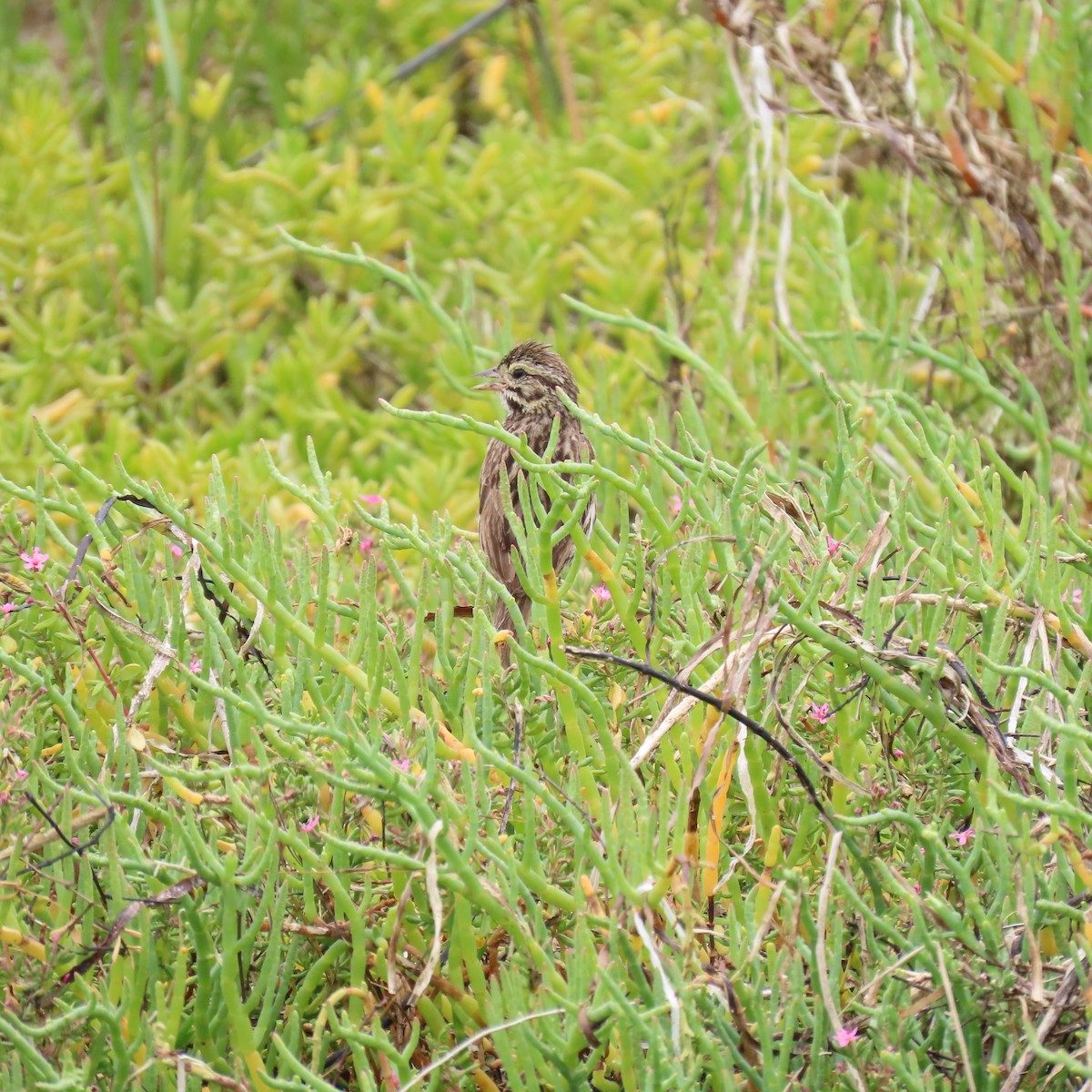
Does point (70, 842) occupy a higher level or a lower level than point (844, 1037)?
higher

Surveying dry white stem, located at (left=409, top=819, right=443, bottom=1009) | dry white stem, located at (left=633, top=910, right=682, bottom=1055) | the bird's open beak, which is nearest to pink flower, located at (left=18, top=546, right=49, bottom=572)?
dry white stem, located at (left=409, top=819, right=443, bottom=1009)

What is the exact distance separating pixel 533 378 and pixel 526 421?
0.20 meters

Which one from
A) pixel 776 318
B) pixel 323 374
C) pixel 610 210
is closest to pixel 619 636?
pixel 776 318

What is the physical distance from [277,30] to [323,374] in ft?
7.42

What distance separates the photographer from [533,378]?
5.14 metres

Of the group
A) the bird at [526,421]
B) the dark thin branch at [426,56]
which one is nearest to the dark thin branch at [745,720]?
the bird at [526,421]

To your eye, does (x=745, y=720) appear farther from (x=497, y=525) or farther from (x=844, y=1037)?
(x=497, y=525)

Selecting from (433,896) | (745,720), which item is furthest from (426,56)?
(433,896)

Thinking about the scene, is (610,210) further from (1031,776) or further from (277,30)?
(1031,776)

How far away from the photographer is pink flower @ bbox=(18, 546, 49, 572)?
2.91m

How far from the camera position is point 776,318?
5.70m

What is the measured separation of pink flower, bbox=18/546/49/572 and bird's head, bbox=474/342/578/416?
222 centimetres

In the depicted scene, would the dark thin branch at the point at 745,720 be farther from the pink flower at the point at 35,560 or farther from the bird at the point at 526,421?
the bird at the point at 526,421

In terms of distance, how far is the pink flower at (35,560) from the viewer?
9.54ft
